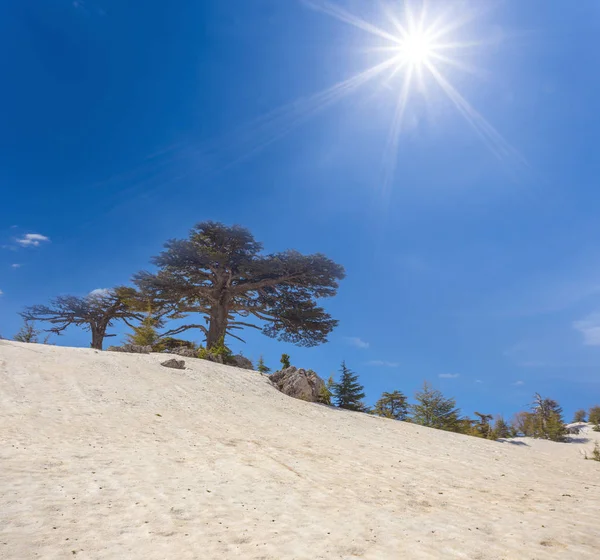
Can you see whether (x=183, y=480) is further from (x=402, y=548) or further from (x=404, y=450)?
(x=404, y=450)

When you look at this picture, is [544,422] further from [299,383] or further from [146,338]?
[146,338]

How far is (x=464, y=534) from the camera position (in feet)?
13.0

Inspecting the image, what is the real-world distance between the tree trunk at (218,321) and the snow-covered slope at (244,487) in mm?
13884

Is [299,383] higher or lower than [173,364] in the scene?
lower

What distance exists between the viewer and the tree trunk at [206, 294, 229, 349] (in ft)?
83.0

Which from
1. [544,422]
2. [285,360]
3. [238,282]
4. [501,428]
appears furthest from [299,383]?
[544,422]

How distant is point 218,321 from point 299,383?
11.2 metres

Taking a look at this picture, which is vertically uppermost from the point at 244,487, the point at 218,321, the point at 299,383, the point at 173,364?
the point at 218,321

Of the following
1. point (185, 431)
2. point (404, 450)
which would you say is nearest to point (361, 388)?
point (404, 450)

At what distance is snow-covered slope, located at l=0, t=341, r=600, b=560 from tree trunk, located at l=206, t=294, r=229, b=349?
1388cm

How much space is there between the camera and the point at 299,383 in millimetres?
16469

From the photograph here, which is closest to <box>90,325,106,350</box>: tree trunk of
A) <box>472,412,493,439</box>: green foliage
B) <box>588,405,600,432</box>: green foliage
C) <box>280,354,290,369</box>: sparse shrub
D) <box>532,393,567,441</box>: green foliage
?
<box>280,354,290,369</box>: sparse shrub

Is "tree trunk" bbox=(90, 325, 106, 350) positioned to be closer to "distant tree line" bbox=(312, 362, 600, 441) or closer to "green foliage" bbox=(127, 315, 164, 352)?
"green foliage" bbox=(127, 315, 164, 352)

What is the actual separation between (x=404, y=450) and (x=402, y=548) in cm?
605
